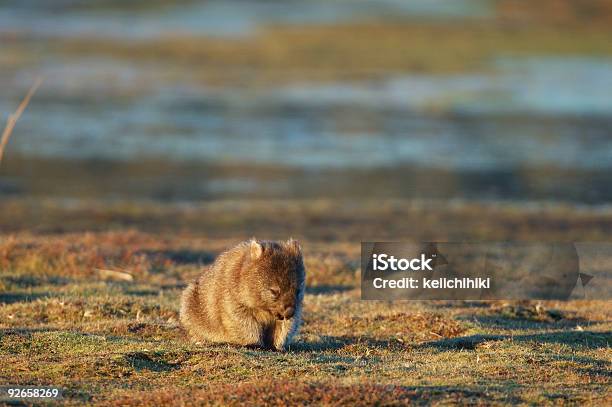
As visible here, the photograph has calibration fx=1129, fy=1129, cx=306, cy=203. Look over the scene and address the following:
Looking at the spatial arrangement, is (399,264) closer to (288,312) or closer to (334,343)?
(334,343)

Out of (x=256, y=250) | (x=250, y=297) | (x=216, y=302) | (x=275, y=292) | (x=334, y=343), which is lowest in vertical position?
(x=334, y=343)

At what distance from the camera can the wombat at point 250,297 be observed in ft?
45.6

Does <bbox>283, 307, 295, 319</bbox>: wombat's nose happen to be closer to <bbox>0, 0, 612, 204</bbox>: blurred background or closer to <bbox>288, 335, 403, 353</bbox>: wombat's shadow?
<bbox>288, 335, 403, 353</bbox>: wombat's shadow

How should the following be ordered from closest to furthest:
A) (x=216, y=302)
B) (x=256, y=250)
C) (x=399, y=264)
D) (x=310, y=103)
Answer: (x=256, y=250) → (x=216, y=302) → (x=399, y=264) → (x=310, y=103)

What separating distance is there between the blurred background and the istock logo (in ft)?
67.4

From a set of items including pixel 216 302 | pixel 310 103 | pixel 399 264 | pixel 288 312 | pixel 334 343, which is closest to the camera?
pixel 288 312

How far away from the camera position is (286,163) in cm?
4694

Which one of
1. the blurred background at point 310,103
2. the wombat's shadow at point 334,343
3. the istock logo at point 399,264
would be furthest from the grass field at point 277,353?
the blurred background at point 310,103

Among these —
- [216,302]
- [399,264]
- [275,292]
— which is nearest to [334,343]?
[216,302]

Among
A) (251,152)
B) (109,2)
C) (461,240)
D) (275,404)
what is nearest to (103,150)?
(251,152)

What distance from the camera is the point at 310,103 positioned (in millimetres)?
62469

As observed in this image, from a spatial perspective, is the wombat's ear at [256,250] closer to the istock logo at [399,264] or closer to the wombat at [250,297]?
the wombat at [250,297]

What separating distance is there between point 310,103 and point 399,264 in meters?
42.2

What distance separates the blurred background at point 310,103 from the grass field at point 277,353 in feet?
51.1
